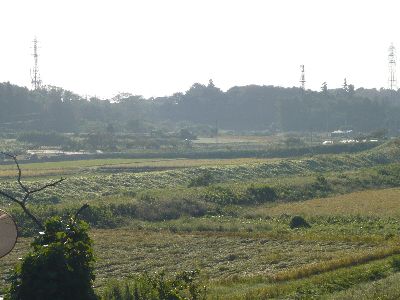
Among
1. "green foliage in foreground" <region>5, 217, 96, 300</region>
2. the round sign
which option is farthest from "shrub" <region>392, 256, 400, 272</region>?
the round sign

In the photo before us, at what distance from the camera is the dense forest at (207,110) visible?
114 metres

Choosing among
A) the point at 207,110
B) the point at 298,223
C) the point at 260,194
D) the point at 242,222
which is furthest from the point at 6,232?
the point at 207,110

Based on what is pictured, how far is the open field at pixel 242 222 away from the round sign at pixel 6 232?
719 centimetres

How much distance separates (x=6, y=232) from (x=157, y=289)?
5.30 metres

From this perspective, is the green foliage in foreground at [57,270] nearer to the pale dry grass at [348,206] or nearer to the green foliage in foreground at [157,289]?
the green foliage in foreground at [157,289]

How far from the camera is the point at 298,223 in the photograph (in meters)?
36.6

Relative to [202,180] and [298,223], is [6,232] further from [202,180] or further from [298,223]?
[202,180]

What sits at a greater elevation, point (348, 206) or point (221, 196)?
point (221, 196)

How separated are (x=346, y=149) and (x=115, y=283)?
66.4m

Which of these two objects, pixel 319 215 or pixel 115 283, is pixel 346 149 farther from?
pixel 115 283

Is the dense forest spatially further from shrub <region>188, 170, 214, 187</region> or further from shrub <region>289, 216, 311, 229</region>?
shrub <region>289, 216, 311, 229</region>

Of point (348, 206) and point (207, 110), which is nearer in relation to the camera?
point (348, 206)

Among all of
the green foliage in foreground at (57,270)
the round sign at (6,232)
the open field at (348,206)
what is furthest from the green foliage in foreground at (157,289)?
the open field at (348,206)

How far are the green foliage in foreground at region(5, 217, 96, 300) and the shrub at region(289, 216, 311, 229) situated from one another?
23969 millimetres
